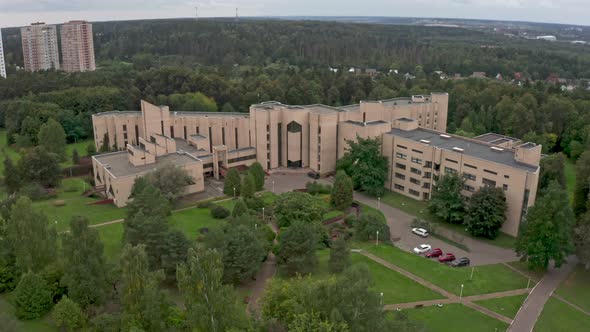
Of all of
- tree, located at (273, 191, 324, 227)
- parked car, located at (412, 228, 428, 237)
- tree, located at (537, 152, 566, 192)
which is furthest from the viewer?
tree, located at (537, 152, 566, 192)

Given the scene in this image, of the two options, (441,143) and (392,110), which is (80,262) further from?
(392,110)

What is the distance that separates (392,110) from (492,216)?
109 ft

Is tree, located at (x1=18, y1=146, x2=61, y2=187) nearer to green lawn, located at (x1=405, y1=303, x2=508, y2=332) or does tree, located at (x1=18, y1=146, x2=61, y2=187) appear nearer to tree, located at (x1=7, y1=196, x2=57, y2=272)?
tree, located at (x1=7, y1=196, x2=57, y2=272)

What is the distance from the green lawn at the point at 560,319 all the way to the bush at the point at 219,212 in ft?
105

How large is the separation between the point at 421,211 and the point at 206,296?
3676 centimetres

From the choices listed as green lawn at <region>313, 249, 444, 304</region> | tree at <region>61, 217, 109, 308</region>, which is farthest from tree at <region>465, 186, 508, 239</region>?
tree at <region>61, 217, 109, 308</region>

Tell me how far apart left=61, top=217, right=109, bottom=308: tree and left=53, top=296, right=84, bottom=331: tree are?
97cm

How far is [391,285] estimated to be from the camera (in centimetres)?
3925

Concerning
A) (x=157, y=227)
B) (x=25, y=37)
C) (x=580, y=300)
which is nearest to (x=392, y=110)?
(x=580, y=300)

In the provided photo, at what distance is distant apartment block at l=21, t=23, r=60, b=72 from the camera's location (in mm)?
158375

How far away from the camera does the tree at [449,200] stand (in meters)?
51.1

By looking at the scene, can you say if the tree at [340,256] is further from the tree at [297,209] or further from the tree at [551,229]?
the tree at [551,229]

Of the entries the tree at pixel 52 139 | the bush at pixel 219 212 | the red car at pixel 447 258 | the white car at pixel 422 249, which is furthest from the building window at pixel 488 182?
the tree at pixel 52 139

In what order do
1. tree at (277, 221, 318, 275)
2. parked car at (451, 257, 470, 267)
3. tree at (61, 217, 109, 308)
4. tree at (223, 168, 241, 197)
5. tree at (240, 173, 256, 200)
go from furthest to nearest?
tree at (223, 168, 241, 197)
tree at (240, 173, 256, 200)
parked car at (451, 257, 470, 267)
tree at (277, 221, 318, 275)
tree at (61, 217, 109, 308)
